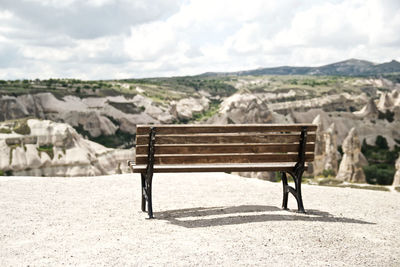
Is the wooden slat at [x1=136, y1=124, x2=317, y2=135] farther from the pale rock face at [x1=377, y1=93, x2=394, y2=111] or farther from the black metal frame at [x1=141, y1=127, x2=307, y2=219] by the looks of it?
the pale rock face at [x1=377, y1=93, x2=394, y2=111]

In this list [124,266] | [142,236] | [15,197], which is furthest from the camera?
Answer: [15,197]

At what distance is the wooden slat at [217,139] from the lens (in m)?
7.14

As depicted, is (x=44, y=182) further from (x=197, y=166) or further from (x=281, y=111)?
(x=281, y=111)

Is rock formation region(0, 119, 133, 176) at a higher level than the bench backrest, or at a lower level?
lower

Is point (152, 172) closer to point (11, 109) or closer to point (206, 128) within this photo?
point (206, 128)

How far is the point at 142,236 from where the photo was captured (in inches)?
237

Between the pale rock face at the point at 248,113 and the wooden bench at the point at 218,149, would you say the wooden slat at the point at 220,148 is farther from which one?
the pale rock face at the point at 248,113

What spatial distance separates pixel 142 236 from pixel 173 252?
3.10 ft

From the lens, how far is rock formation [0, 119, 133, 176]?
31.9 metres

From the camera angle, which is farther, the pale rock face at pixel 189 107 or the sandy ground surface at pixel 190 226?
the pale rock face at pixel 189 107

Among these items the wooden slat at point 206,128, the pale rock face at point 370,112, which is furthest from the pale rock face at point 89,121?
the wooden slat at point 206,128

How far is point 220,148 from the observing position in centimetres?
737

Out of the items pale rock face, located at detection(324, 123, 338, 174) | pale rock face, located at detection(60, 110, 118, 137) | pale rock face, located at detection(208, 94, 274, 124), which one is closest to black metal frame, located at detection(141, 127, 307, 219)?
pale rock face, located at detection(324, 123, 338, 174)

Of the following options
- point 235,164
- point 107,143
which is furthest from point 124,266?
point 107,143
